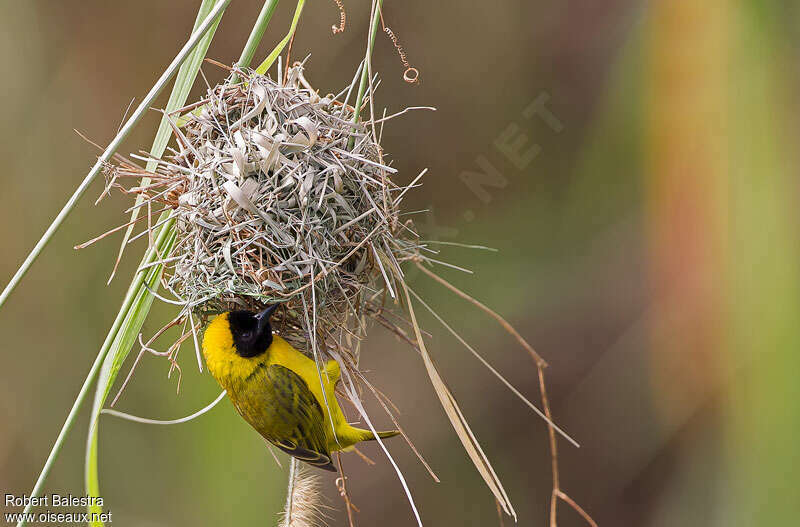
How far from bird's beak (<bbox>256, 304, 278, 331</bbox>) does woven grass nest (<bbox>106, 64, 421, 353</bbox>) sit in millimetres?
23

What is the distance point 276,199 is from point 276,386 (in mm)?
567

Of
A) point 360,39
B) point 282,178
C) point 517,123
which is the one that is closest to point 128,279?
point 360,39

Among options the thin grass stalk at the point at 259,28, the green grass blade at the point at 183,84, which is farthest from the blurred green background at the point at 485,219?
the thin grass stalk at the point at 259,28

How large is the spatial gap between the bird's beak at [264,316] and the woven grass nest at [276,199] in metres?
0.02

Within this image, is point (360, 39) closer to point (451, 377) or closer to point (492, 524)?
point (451, 377)

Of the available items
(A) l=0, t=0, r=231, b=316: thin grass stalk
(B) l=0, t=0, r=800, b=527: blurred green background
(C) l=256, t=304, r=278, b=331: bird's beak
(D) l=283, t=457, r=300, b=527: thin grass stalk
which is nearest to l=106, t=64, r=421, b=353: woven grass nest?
(C) l=256, t=304, r=278, b=331: bird's beak

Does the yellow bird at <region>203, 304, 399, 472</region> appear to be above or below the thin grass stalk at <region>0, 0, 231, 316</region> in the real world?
below

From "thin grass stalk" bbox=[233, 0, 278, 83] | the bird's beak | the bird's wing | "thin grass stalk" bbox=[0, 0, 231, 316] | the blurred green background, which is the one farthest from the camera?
the blurred green background

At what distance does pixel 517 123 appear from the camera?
313 cm

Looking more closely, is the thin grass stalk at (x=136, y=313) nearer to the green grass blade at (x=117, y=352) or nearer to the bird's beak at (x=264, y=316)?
the green grass blade at (x=117, y=352)

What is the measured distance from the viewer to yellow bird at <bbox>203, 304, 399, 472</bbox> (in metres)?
1.62

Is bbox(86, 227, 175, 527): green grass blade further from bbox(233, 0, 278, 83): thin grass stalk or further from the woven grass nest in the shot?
bbox(233, 0, 278, 83): thin grass stalk

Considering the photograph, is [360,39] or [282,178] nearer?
[282,178]

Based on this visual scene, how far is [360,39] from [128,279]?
156 centimetres
